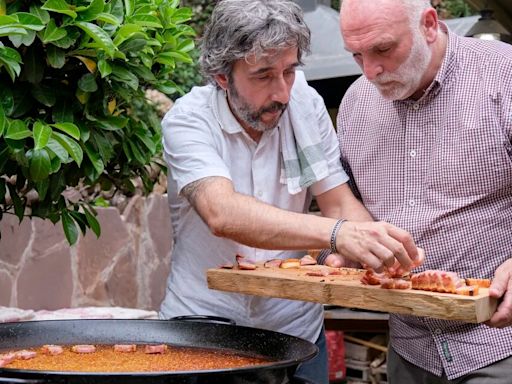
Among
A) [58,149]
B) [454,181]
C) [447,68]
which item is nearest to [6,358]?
[58,149]

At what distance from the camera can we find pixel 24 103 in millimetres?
3059

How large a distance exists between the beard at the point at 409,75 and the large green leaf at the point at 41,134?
96cm

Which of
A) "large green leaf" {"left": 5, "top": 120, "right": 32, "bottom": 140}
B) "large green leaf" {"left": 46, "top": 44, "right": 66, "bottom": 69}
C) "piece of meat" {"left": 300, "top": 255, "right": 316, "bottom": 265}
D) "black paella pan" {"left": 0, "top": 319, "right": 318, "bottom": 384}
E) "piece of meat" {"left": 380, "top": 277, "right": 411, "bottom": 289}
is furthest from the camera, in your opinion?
"piece of meat" {"left": 300, "top": 255, "right": 316, "bottom": 265}

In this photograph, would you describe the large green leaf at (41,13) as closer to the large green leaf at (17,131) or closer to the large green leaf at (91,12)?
the large green leaf at (91,12)

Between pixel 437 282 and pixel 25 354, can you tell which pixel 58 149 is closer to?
pixel 25 354

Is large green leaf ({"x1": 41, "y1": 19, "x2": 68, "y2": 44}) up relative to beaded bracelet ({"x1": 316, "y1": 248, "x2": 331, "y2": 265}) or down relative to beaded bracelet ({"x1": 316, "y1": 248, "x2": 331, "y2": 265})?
up

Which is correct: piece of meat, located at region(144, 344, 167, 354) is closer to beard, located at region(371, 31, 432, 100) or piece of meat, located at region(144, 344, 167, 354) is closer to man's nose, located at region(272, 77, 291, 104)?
man's nose, located at region(272, 77, 291, 104)

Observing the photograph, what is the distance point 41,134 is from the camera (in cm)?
289

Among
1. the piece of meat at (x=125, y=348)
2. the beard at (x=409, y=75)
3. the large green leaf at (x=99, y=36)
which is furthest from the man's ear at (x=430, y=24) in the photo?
the piece of meat at (x=125, y=348)

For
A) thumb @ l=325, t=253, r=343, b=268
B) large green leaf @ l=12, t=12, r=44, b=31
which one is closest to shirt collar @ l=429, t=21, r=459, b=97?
thumb @ l=325, t=253, r=343, b=268

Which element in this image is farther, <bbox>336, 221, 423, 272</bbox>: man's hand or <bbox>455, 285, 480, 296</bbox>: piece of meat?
<bbox>336, 221, 423, 272</bbox>: man's hand

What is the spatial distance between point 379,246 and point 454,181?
0.50 meters

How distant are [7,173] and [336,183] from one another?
3.33 feet

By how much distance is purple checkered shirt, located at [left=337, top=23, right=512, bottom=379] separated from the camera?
3.08 metres
